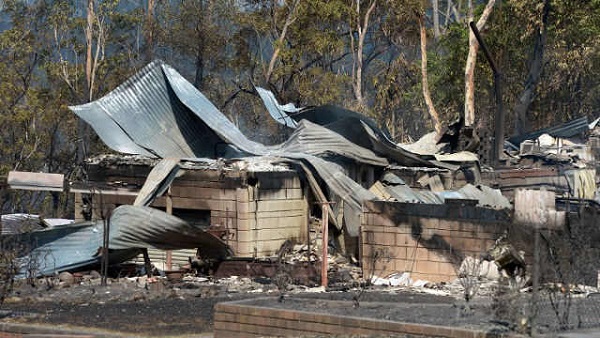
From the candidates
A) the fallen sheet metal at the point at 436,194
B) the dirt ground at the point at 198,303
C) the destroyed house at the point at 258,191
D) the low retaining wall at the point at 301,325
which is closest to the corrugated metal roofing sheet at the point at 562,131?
the destroyed house at the point at 258,191

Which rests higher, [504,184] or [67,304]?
[504,184]

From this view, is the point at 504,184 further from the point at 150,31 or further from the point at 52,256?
the point at 150,31

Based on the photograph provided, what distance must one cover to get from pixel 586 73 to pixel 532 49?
597 centimetres

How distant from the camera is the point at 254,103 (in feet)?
202

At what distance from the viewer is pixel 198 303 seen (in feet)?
65.8

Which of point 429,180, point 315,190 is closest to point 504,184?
point 429,180

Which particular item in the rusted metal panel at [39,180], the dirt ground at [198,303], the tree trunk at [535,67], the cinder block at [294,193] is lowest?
the dirt ground at [198,303]

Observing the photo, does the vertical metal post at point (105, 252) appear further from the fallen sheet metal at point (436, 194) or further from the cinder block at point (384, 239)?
the fallen sheet metal at point (436, 194)

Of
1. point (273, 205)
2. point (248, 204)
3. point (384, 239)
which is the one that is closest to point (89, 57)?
point (273, 205)

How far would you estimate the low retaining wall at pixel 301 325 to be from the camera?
43.4 feet

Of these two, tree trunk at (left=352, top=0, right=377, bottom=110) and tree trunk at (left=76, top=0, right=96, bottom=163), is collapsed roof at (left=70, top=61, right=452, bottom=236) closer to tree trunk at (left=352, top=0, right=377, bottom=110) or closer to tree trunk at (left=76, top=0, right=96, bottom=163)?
tree trunk at (left=76, top=0, right=96, bottom=163)

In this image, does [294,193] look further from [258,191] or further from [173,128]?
[173,128]

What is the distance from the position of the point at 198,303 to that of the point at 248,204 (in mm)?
6019

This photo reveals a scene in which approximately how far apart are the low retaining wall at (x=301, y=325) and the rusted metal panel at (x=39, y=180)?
11302 millimetres
